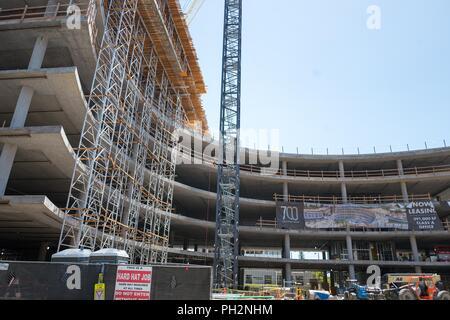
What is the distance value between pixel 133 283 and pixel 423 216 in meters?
33.4

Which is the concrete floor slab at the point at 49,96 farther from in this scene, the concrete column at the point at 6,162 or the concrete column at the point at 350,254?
the concrete column at the point at 350,254

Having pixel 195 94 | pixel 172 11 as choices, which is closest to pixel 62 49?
pixel 172 11

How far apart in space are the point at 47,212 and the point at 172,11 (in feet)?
71.5

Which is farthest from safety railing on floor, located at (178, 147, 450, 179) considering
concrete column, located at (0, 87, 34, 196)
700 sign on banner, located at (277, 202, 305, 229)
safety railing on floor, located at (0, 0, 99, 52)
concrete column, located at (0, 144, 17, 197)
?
concrete column, located at (0, 144, 17, 197)

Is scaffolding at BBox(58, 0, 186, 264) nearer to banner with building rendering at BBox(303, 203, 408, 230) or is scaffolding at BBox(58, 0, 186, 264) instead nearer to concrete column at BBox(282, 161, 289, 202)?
concrete column at BBox(282, 161, 289, 202)

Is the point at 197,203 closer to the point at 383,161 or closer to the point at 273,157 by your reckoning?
the point at 273,157

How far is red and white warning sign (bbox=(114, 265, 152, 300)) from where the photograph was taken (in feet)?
28.1

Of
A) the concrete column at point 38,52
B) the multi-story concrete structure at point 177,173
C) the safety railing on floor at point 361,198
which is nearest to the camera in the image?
the multi-story concrete structure at point 177,173

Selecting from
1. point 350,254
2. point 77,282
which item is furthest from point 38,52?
point 350,254

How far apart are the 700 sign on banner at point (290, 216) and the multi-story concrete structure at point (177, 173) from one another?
0.67 metres

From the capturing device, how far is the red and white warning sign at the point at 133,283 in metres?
8.58

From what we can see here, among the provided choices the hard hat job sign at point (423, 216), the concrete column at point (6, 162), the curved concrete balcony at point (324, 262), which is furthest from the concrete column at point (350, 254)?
the concrete column at point (6, 162)
